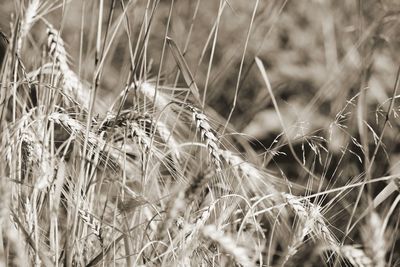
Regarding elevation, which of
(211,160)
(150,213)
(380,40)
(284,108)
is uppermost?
(380,40)

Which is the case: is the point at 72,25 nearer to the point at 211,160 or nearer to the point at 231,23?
the point at 231,23

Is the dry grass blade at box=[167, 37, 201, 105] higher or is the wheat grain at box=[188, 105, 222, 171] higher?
the dry grass blade at box=[167, 37, 201, 105]

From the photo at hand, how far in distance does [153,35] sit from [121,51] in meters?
0.13

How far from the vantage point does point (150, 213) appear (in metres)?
1.09

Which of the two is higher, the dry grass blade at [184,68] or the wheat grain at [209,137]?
the dry grass blade at [184,68]

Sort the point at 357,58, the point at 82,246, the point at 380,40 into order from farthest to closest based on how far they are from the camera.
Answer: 1. the point at 357,58
2. the point at 82,246
3. the point at 380,40

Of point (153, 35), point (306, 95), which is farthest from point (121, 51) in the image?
point (306, 95)

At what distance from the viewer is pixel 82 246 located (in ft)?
2.99

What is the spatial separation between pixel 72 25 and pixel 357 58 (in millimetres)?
1032

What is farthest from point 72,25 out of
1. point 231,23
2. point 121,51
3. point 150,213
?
point 150,213

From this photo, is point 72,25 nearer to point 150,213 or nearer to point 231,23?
point 231,23

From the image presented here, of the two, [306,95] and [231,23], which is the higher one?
[231,23]

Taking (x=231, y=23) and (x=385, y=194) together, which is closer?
(x=385, y=194)

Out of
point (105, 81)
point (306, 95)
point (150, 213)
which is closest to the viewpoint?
point (150, 213)
